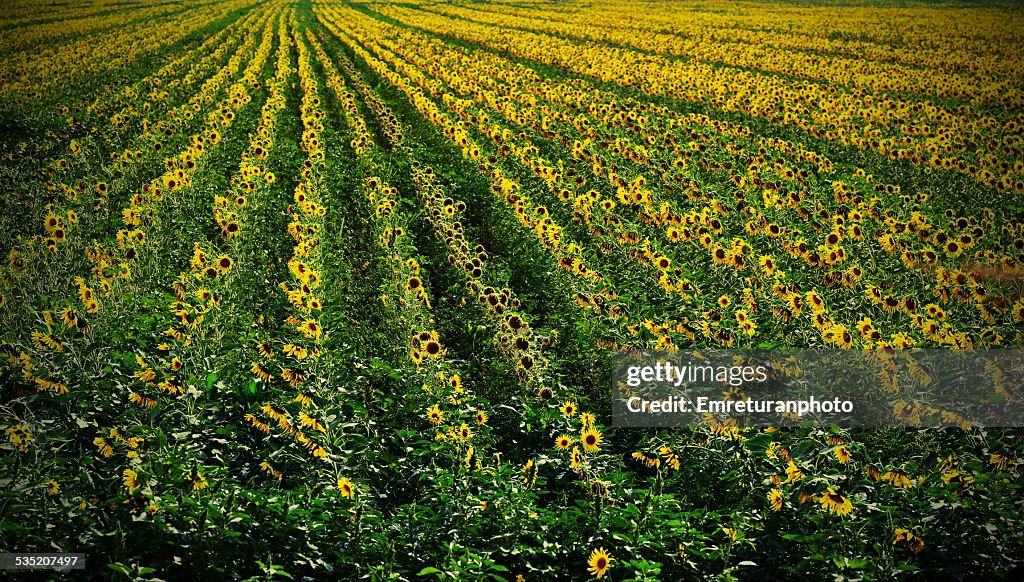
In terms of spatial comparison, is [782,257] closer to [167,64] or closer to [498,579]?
[498,579]

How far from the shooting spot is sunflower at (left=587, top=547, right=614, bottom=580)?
3523 mm

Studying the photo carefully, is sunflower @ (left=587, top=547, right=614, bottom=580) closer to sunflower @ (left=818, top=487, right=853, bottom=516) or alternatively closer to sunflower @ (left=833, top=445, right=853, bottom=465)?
sunflower @ (left=818, top=487, right=853, bottom=516)

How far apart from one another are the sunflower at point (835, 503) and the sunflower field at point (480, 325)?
0.04 feet

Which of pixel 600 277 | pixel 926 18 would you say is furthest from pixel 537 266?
pixel 926 18

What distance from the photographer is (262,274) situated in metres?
7.28

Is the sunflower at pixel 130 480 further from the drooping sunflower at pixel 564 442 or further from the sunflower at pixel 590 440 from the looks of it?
the sunflower at pixel 590 440

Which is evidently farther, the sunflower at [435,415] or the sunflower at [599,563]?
the sunflower at [435,415]

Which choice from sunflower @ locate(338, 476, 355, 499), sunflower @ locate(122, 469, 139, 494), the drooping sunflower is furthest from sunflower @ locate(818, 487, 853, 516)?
sunflower @ locate(122, 469, 139, 494)

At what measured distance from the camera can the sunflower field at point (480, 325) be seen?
3.67 meters

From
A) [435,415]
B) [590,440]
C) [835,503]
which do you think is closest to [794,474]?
[835,503]

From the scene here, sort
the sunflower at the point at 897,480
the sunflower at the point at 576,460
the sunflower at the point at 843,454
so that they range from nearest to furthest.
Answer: the sunflower at the point at 897,480
the sunflower at the point at 843,454
the sunflower at the point at 576,460

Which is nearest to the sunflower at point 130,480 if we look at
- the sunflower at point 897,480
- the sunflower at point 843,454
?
the sunflower at point 843,454

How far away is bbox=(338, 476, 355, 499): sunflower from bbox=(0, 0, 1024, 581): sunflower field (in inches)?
0.7

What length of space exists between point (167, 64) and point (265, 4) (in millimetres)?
33183
